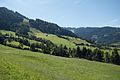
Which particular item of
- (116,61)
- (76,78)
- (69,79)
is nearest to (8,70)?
(69,79)

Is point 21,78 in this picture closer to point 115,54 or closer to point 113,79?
point 113,79

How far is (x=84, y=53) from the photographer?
556 feet

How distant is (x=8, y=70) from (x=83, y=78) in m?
20.3

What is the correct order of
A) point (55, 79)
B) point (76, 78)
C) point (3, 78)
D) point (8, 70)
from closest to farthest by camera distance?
1. point (3, 78)
2. point (8, 70)
3. point (55, 79)
4. point (76, 78)

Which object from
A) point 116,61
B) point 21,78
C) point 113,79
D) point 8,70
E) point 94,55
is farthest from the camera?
point 94,55

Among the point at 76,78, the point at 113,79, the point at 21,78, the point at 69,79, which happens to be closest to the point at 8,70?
the point at 21,78

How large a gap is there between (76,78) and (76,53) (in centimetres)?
11981

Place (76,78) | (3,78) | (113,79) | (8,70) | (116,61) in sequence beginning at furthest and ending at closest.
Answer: (116,61), (113,79), (76,78), (8,70), (3,78)

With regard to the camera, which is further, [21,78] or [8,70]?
[8,70]

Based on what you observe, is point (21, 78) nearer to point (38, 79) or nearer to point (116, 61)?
point (38, 79)

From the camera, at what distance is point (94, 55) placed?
168 meters

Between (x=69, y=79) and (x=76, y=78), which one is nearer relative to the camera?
(x=69, y=79)

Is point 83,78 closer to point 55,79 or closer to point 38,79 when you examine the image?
point 55,79

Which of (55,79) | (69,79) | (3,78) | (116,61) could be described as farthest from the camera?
(116,61)
